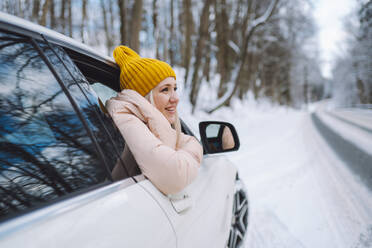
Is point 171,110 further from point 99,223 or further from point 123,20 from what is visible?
point 123,20

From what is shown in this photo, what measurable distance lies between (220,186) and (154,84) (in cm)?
87

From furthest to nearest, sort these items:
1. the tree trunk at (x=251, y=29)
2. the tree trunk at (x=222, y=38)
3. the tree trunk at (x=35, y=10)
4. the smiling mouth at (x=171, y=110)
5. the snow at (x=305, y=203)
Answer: the tree trunk at (x=222, y=38) → the tree trunk at (x=251, y=29) → the tree trunk at (x=35, y=10) → the snow at (x=305, y=203) → the smiling mouth at (x=171, y=110)

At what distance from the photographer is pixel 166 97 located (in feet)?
4.88

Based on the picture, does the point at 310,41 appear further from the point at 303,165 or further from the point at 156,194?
the point at 156,194

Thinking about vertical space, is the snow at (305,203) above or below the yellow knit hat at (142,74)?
below

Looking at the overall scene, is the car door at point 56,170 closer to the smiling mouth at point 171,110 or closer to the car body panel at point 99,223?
the car body panel at point 99,223

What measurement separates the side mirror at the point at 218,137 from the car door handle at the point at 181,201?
585 mm

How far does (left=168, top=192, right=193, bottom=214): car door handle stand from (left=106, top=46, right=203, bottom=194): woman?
0.21 ft

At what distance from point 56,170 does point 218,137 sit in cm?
130

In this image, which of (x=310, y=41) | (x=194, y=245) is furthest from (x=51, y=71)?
(x=310, y=41)

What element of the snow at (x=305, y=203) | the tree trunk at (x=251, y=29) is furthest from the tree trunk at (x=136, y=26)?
the tree trunk at (x=251, y=29)

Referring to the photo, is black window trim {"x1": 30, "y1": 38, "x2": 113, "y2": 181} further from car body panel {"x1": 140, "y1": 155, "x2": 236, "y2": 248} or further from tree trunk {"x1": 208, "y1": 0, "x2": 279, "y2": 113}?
tree trunk {"x1": 208, "y1": 0, "x2": 279, "y2": 113}

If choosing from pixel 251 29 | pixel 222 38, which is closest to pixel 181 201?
pixel 251 29

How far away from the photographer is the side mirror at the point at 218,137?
5.83ft
